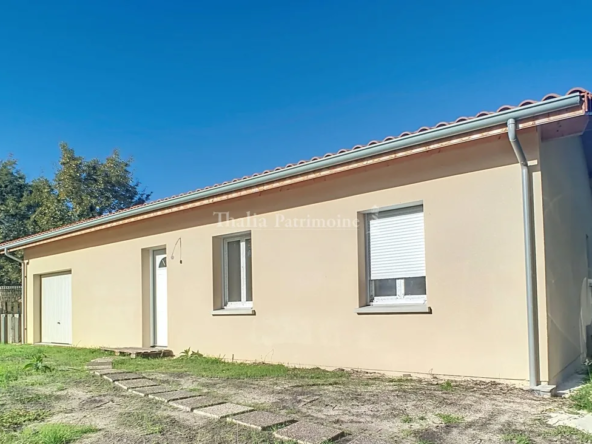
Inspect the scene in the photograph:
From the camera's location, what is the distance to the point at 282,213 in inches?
340

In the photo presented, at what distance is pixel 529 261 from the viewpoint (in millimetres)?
5781

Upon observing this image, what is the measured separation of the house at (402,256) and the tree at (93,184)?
51.1 feet

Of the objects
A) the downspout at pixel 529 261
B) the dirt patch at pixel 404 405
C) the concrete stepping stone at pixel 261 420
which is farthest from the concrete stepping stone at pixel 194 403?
the downspout at pixel 529 261

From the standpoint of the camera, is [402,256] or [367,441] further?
[402,256]

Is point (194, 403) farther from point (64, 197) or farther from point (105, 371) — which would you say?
point (64, 197)

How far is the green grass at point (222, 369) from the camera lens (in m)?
7.17

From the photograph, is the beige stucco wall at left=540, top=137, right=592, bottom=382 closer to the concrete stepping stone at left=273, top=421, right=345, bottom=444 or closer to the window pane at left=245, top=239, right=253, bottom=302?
the concrete stepping stone at left=273, top=421, right=345, bottom=444

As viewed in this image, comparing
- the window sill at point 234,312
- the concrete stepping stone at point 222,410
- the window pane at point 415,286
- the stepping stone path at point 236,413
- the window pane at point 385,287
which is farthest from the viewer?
the window sill at point 234,312

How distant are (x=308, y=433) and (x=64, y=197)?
24023mm

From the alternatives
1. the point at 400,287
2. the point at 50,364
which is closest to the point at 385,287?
the point at 400,287

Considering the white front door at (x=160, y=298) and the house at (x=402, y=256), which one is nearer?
the house at (x=402, y=256)

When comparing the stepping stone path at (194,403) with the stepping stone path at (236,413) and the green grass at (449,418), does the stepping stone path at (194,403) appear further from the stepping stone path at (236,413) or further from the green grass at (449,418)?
the green grass at (449,418)

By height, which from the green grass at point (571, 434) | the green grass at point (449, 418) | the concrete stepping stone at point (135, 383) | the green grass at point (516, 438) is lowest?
the concrete stepping stone at point (135, 383)

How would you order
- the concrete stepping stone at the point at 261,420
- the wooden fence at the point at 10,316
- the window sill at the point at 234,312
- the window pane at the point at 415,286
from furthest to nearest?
the wooden fence at the point at 10,316, the window sill at the point at 234,312, the window pane at the point at 415,286, the concrete stepping stone at the point at 261,420
